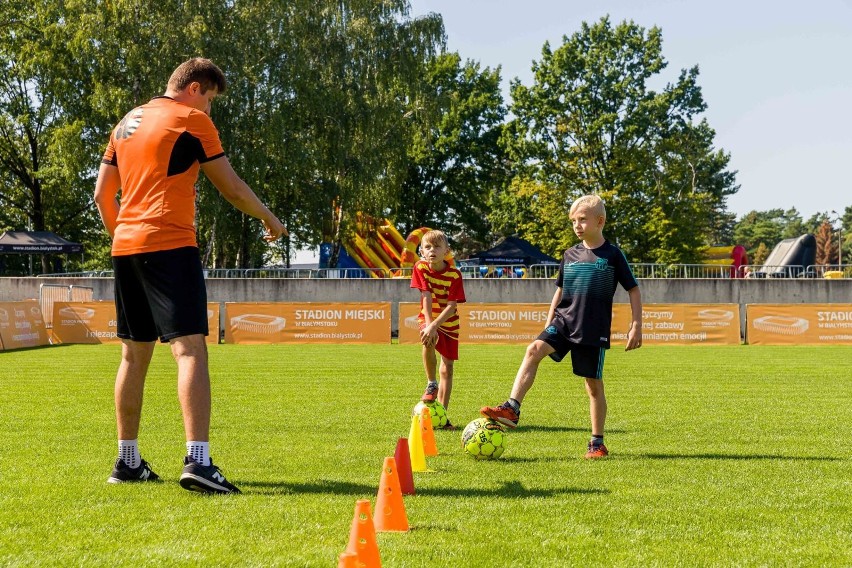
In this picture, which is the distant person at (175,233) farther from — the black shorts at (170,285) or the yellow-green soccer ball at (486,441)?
the yellow-green soccer ball at (486,441)

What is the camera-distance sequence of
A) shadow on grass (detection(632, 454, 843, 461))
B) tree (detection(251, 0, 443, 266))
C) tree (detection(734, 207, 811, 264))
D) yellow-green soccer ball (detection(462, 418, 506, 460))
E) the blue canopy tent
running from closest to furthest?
1. yellow-green soccer ball (detection(462, 418, 506, 460))
2. shadow on grass (detection(632, 454, 843, 461))
3. tree (detection(251, 0, 443, 266))
4. the blue canopy tent
5. tree (detection(734, 207, 811, 264))

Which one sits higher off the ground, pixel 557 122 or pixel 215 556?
pixel 557 122

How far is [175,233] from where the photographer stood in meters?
5.24

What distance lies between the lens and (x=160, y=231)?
5215 mm

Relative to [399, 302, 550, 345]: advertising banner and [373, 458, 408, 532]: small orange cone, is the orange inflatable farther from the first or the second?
[373, 458, 408, 532]: small orange cone

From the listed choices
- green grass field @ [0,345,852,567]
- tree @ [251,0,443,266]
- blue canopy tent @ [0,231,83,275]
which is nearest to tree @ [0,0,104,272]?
blue canopy tent @ [0,231,83,275]

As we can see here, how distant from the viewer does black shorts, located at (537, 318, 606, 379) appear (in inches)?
270

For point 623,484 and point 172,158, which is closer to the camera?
point 172,158

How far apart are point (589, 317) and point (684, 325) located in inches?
846

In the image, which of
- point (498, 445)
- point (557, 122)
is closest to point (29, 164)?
point (557, 122)

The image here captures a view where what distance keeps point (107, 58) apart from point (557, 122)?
24822 mm

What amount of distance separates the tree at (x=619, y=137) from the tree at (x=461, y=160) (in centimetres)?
578

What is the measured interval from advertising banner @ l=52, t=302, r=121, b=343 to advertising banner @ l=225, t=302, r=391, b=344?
3.38 metres

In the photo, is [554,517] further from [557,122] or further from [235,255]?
A: [557,122]
